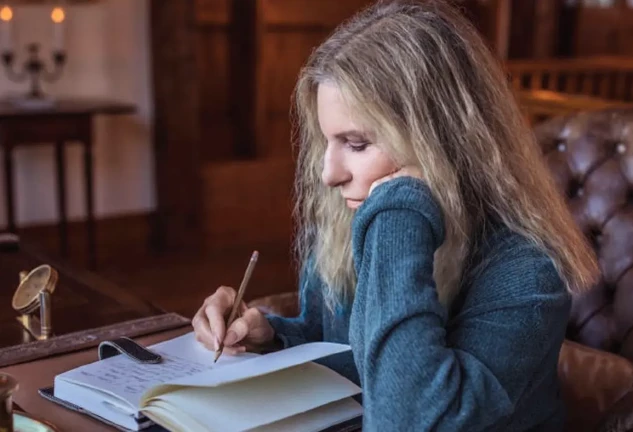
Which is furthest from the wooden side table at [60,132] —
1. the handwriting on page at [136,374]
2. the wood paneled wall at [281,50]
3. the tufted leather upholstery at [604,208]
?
the handwriting on page at [136,374]

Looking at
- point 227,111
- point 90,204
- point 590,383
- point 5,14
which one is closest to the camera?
point 590,383

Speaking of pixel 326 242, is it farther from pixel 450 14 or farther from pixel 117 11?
pixel 117 11

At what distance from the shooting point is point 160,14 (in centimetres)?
441

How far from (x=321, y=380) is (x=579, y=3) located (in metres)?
5.43

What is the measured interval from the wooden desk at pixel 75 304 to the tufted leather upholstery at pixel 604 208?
828 mm

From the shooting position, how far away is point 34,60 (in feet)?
13.2

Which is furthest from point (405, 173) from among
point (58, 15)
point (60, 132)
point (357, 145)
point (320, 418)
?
point (58, 15)

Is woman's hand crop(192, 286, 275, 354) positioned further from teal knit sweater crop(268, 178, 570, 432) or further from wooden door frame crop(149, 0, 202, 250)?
wooden door frame crop(149, 0, 202, 250)

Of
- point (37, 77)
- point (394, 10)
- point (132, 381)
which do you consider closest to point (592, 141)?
point (394, 10)

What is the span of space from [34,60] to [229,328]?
3.13 metres

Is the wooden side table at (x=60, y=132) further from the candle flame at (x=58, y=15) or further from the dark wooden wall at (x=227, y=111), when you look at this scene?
the dark wooden wall at (x=227, y=111)

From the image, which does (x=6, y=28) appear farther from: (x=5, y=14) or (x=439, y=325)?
(x=439, y=325)

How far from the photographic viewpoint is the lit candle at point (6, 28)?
3863mm

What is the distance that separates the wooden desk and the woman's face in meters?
0.56
